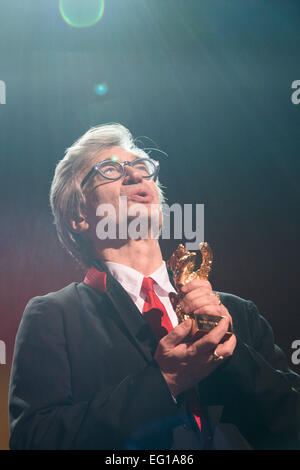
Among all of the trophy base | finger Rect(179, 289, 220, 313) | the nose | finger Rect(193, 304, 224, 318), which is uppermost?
the nose

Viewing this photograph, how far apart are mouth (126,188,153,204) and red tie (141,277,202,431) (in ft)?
0.97

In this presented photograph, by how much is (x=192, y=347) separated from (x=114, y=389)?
0.90ft

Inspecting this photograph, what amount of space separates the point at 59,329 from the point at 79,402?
233mm

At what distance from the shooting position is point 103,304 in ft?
4.47

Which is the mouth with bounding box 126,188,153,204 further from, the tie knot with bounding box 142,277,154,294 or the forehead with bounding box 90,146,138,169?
the tie knot with bounding box 142,277,154,294

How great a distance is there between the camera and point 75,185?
1549mm

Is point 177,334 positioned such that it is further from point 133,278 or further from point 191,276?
point 133,278

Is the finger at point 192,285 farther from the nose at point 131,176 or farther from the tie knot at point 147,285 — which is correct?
the nose at point 131,176

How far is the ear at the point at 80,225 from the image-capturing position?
153 cm

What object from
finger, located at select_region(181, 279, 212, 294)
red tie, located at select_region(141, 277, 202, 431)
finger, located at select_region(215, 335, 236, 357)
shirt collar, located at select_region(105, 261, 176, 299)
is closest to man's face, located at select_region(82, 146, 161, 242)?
shirt collar, located at select_region(105, 261, 176, 299)

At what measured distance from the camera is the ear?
153 cm

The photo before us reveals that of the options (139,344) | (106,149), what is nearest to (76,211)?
(106,149)

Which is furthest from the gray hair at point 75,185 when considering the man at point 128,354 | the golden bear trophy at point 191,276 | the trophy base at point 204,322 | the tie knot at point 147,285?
the trophy base at point 204,322

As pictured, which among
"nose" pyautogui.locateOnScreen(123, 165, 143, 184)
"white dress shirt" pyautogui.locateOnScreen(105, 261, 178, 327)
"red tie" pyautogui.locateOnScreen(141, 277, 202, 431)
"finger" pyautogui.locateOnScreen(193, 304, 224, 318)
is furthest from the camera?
"nose" pyautogui.locateOnScreen(123, 165, 143, 184)
